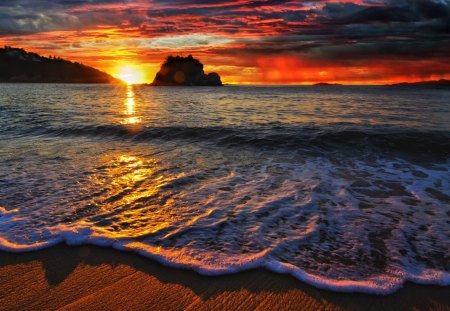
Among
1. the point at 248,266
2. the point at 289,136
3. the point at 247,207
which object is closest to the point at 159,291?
the point at 248,266

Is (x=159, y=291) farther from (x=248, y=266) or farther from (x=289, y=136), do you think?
(x=289, y=136)

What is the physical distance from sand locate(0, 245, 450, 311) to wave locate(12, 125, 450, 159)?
338 inches

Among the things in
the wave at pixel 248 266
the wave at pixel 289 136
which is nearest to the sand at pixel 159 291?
the wave at pixel 248 266

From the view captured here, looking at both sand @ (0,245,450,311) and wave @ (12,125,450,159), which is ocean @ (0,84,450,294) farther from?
wave @ (12,125,450,159)

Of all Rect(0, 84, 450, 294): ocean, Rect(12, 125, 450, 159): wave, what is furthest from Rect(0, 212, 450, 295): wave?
Rect(12, 125, 450, 159): wave

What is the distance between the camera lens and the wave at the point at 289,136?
12055 millimetres

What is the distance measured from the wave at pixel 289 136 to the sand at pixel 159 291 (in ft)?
28.1

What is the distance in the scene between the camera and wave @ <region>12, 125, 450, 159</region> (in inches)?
475

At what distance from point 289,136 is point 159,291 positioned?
11269mm

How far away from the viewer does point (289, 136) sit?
45.3 ft

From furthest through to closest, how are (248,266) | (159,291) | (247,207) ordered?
1. (247,207)
2. (248,266)
3. (159,291)

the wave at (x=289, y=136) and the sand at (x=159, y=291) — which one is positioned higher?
the sand at (x=159, y=291)

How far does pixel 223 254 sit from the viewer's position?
4035mm

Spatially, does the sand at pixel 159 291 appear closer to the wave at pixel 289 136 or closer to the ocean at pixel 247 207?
the ocean at pixel 247 207
